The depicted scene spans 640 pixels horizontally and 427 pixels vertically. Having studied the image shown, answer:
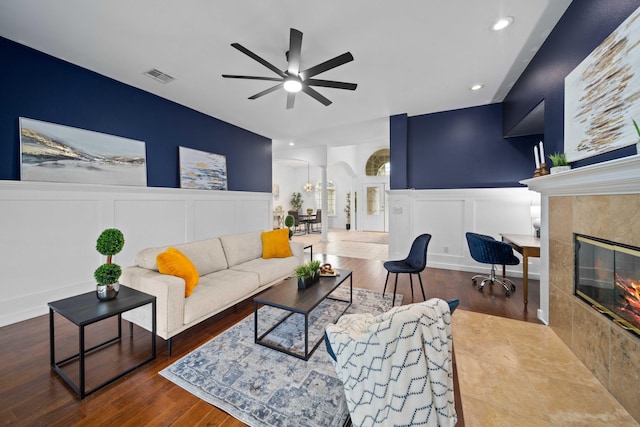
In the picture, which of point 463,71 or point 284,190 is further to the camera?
point 284,190

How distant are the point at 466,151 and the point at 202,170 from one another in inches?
197

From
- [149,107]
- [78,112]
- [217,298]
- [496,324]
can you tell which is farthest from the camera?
[149,107]

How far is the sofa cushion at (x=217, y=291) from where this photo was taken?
6.84ft

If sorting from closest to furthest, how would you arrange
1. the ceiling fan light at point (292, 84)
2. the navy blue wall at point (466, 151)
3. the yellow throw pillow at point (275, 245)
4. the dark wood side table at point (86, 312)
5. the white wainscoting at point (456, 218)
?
the dark wood side table at point (86, 312) < the ceiling fan light at point (292, 84) < the yellow throw pillow at point (275, 245) < the white wainscoting at point (456, 218) < the navy blue wall at point (466, 151)

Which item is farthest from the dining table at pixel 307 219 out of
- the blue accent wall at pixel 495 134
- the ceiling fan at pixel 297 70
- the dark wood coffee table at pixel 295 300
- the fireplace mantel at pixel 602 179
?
the fireplace mantel at pixel 602 179

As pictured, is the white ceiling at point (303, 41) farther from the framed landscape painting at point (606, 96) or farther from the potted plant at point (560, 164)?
the potted plant at point (560, 164)

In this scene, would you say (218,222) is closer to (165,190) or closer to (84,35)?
(165,190)

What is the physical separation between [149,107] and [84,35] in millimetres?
1352

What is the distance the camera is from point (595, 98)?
5.50ft

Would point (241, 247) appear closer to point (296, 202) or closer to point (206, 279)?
point (206, 279)

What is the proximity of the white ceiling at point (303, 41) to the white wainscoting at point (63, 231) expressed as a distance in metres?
1.60

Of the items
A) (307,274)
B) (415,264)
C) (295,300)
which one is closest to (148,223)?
(307,274)

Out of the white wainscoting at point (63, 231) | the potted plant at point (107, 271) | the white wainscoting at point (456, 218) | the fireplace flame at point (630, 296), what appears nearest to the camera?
the fireplace flame at point (630, 296)

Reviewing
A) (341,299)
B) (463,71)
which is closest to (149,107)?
(341,299)
